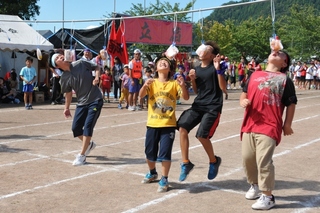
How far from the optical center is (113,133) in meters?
10.9

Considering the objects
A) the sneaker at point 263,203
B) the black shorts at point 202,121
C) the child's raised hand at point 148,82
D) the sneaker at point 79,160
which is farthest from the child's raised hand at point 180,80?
the sneaker at point 79,160

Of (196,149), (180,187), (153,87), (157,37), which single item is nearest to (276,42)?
(153,87)

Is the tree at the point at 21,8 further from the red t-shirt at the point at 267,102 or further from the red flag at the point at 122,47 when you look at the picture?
the red t-shirt at the point at 267,102

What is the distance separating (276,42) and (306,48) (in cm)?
4936

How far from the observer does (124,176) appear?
269 inches

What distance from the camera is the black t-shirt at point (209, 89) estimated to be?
6.18 m

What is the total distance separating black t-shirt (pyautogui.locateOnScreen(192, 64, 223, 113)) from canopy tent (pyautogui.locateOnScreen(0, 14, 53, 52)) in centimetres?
1387

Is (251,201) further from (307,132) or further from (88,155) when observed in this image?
(307,132)

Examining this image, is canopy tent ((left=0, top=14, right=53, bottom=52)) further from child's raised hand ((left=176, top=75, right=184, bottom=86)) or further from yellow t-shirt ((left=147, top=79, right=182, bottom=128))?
child's raised hand ((left=176, top=75, right=184, bottom=86))

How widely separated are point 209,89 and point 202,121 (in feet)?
1.43

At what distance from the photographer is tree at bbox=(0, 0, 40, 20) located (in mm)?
42438

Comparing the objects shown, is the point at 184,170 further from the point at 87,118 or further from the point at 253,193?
the point at 87,118

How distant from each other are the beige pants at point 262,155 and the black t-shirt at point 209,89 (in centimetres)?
80

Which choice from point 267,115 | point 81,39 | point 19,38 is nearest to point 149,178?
point 267,115
